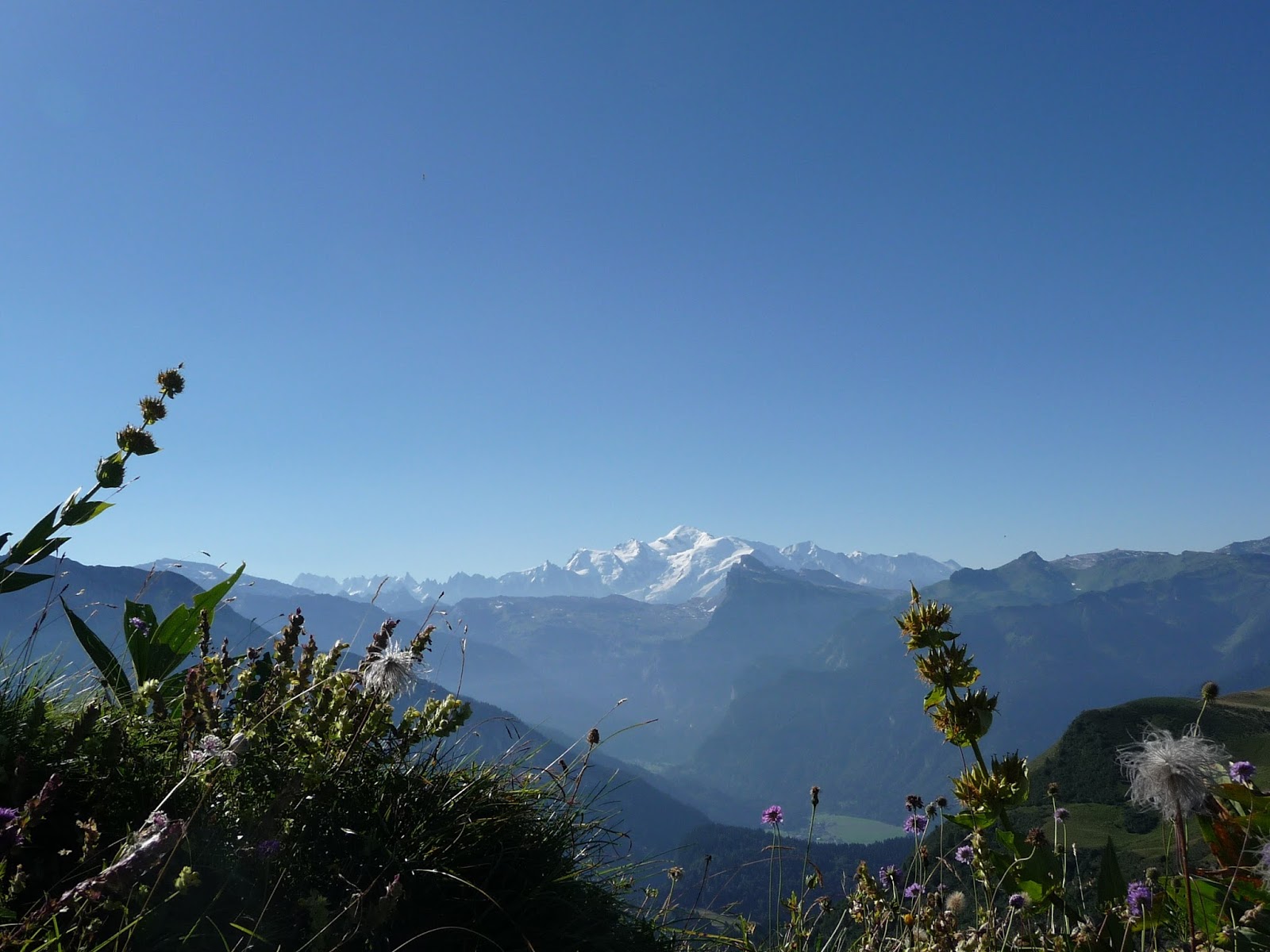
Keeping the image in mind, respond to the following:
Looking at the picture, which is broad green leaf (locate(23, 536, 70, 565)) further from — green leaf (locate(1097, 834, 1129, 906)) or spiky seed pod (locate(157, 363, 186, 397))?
green leaf (locate(1097, 834, 1129, 906))

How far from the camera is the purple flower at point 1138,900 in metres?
2.92

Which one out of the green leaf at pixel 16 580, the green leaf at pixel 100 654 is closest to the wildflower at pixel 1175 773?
the green leaf at pixel 100 654

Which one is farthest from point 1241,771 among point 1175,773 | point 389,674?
point 389,674

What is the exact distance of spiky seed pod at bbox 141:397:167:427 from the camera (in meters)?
4.36

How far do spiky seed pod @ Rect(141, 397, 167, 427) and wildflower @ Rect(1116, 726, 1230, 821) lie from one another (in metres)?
5.24

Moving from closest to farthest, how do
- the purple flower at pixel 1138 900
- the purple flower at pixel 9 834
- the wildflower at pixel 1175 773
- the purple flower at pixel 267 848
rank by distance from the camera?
the purple flower at pixel 9 834 < the purple flower at pixel 267 848 < the wildflower at pixel 1175 773 < the purple flower at pixel 1138 900

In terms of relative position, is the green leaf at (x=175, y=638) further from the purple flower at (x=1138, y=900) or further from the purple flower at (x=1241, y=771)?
the purple flower at (x=1241, y=771)

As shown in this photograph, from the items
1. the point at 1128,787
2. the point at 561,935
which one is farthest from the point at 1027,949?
the point at 561,935

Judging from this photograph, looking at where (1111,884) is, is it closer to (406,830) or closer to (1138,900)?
(1138,900)

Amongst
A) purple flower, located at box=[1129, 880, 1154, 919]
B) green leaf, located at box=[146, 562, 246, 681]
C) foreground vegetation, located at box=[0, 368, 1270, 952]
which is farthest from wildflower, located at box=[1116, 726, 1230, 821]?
green leaf, located at box=[146, 562, 246, 681]

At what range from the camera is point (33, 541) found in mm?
4160

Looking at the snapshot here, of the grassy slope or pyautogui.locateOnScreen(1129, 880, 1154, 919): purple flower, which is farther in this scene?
the grassy slope

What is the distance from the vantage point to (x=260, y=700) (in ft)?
11.1

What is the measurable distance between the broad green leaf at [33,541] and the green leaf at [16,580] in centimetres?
8
